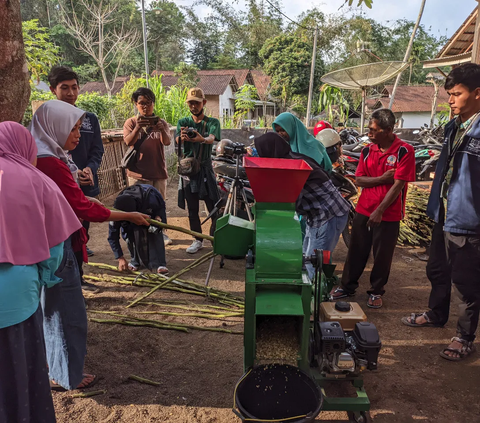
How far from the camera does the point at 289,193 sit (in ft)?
7.27

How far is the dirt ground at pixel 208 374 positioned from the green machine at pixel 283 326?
430 millimetres

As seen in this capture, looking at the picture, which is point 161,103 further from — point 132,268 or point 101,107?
point 132,268

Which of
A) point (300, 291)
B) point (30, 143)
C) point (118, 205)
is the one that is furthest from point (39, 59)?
point (300, 291)

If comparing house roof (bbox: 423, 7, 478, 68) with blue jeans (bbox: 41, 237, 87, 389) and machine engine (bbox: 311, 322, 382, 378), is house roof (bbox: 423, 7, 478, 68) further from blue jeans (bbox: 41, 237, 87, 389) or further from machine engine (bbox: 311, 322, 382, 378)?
blue jeans (bbox: 41, 237, 87, 389)

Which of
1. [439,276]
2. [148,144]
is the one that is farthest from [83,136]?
[439,276]

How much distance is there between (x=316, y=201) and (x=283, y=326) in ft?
4.01

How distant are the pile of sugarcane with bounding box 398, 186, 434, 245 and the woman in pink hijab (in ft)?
15.9

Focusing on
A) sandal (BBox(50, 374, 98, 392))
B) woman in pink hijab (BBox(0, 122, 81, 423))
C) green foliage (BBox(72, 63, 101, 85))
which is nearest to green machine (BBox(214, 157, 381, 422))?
woman in pink hijab (BBox(0, 122, 81, 423))

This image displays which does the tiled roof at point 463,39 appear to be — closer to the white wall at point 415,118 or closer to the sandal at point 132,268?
the sandal at point 132,268

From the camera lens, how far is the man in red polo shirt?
10.8ft

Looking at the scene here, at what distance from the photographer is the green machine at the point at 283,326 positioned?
189 cm

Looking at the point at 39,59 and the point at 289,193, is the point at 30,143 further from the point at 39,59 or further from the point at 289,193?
the point at 39,59

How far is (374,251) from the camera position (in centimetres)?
360

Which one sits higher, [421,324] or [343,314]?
[343,314]
